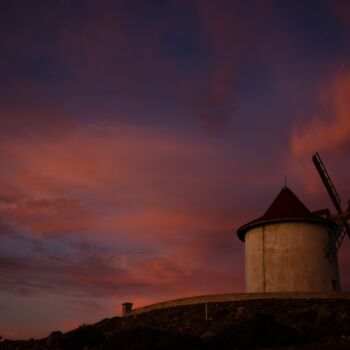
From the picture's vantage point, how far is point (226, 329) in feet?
56.0

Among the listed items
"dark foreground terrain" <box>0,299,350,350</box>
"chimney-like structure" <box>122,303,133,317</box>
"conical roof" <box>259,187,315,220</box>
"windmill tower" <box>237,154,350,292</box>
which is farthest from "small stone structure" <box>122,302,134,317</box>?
"conical roof" <box>259,187,315,220</box>

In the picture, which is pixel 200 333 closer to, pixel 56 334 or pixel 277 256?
pixel 56 334

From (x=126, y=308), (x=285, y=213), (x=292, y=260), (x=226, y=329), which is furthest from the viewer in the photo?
(x=285, y=213)

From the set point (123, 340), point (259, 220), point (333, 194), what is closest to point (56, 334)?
point (123, 340)

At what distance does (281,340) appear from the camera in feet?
50.7

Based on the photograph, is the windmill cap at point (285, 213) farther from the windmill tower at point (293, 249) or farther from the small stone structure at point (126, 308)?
the small stone structure at point (126, 308)

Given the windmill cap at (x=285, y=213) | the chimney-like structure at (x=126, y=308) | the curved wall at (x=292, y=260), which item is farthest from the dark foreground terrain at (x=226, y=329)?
the windmill cap at (x=285, y=213)

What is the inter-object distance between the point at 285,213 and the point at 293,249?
7.14 ft

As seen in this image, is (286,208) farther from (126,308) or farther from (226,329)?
(226,329)

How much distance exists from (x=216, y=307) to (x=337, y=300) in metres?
5.45

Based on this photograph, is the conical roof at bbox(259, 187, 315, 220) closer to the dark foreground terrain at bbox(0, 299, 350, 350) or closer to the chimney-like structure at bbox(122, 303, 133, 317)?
the dark foreground terrain at bbox(0, 299, 350, 350)

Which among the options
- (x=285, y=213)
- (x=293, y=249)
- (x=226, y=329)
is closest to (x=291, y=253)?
(x=293, y=249)

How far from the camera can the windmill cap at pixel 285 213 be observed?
29.5 metres

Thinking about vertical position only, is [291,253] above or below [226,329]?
above
